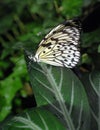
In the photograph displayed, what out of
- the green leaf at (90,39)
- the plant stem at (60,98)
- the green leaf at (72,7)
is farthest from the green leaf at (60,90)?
the green leaf at (72,7)

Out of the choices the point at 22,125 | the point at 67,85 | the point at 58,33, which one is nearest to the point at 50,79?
the point at 67,85

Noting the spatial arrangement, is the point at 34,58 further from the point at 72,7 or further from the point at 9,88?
the point at 9,88

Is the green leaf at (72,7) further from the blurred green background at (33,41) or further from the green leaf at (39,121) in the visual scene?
the green leaf at (39,121)

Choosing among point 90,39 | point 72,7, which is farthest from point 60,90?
point 72,7

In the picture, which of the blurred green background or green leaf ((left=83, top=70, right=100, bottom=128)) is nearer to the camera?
green leaf ((left=83, top=70, right=100, bottom=128))

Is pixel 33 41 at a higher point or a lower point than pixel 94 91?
higher

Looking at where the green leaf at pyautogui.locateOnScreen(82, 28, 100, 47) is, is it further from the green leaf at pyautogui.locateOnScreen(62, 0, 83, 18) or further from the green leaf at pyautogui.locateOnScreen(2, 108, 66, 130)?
the green leaf at pyautogui.locateOnScreen(2, 108, 66, 130)

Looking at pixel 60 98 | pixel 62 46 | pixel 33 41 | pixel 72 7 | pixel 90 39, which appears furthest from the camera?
pixel 72 7

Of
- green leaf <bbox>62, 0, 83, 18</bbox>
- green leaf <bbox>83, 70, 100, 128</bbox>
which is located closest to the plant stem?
green leaf <bbox>83, 70, 100, 128</bbox>
